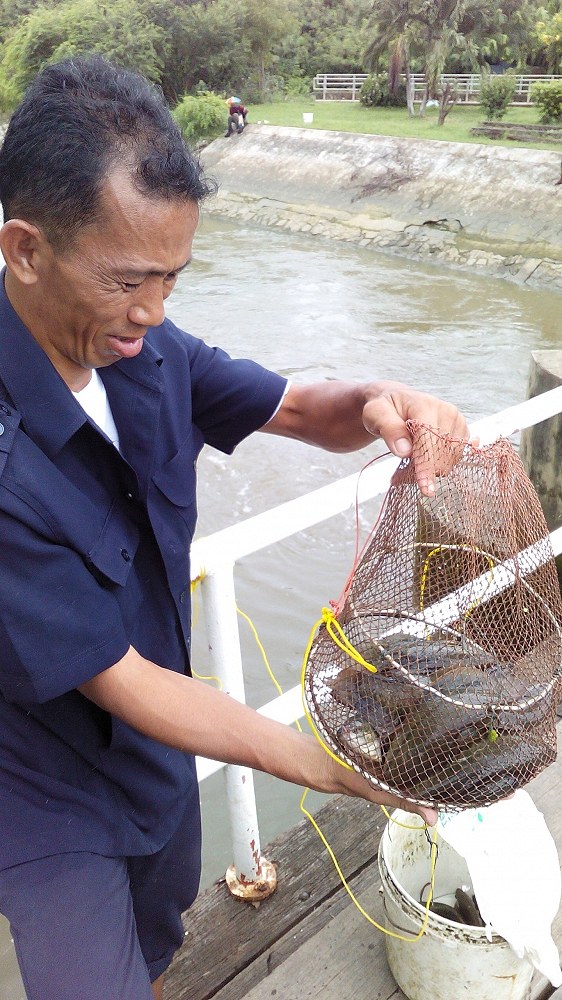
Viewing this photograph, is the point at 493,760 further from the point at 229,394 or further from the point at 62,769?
the point at 229,394

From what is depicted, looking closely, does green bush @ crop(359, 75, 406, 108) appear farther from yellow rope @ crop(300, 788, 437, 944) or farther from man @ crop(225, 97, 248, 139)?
yellow rope @ crop(300, 788, 437, 944)

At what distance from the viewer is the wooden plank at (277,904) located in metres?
2.02

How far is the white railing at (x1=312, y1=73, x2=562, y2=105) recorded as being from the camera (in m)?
27.3

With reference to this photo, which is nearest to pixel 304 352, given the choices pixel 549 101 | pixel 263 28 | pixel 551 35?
pixel 549 101

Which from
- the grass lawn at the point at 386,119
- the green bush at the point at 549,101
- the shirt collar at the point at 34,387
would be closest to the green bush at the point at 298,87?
the grass lawn at the point at 386,119

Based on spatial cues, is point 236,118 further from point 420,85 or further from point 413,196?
point 413,196

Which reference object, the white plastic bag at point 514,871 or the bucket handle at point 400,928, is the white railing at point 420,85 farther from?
the bucket handle at point 400,928

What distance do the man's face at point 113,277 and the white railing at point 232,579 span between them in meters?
0.52

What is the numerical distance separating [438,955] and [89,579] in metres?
1.08

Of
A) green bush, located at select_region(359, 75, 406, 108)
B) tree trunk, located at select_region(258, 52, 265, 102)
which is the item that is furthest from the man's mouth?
tree trunk, located at select_region(258, 52, 265, 102)

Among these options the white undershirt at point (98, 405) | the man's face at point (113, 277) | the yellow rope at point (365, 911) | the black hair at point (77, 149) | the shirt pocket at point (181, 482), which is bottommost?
the yellow rope at point (365, 911)

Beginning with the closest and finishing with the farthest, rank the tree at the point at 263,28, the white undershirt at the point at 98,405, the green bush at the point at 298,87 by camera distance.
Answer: the white undershirt at the point at 98,405, the tree at the point at 263,28, the green bush at the point at 298,87

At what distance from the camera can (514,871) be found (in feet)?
5.66

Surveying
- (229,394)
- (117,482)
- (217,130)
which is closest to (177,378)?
(229,394)
